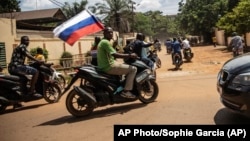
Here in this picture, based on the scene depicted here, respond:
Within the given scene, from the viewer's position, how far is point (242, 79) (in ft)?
15.4

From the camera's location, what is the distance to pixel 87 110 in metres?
6.73

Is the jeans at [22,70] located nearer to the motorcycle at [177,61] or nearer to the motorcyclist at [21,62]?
the motorcyclist at [21,62]

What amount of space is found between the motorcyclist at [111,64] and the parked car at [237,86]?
2172mm

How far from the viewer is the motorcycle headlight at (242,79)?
462 cm

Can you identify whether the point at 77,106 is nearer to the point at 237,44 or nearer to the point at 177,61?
the point at 177,61

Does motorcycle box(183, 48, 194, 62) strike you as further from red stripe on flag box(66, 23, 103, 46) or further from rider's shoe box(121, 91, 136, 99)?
rider's shoe box(121, 91, 136, 99)

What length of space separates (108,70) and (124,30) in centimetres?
5140

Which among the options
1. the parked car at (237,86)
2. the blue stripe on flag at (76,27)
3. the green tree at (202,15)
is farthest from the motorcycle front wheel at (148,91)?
the green tree at (202,15)

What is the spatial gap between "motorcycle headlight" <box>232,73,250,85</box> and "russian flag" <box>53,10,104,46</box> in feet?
19.2

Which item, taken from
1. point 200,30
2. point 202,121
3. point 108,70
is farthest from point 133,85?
point 200,30

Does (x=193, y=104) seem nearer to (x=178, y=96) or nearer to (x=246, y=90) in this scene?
(x=178, y=96)

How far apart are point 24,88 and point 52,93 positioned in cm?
90

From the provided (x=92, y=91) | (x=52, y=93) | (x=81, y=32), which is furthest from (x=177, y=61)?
(x=92, y=91)

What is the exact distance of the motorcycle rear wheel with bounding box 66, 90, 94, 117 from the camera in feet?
21.7
